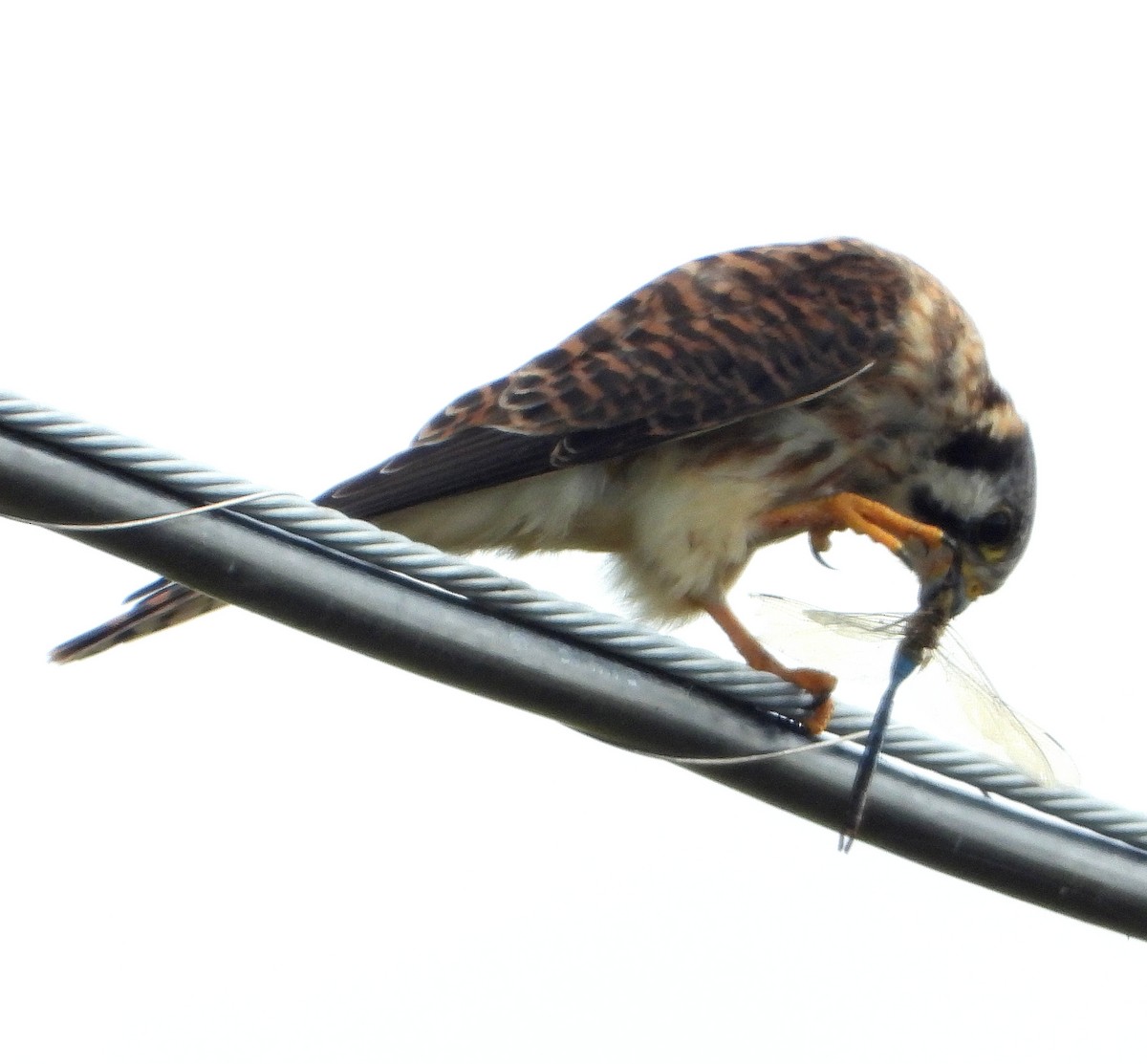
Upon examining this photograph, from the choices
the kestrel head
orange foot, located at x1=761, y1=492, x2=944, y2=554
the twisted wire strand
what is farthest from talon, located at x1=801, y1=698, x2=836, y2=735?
the kestrel head

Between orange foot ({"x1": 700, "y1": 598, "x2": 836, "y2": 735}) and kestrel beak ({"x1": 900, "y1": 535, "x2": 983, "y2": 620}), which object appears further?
kestrel beak ({"x1": 900, "y1": 535, "x2": 983, "y2": 620})

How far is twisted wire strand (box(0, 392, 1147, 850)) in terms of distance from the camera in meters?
2.35

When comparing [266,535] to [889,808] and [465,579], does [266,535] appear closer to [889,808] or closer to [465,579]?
[465,579]

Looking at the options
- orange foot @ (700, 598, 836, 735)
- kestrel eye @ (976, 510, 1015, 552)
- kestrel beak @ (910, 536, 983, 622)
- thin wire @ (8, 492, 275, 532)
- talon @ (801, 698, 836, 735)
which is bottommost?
orange foot @ (700, 598, 836, 735)

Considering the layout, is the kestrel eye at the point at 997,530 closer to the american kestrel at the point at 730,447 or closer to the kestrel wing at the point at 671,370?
the american kestrel at the point at 730,447

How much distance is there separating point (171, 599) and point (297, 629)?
3.60 ft

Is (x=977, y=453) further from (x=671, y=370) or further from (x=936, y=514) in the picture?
(x=671, y=370)

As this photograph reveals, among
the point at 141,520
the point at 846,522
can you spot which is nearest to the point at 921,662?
the point at 846,522

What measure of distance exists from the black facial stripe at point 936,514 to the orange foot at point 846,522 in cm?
25

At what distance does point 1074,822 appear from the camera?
2.79m

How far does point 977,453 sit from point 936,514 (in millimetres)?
172

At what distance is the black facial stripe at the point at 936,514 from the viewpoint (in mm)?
4250

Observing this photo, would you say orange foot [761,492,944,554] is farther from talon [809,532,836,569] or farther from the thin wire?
the thin wire

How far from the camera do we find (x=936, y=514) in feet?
14.0
